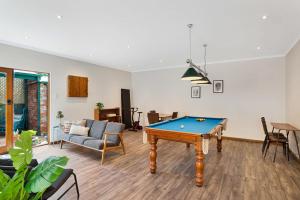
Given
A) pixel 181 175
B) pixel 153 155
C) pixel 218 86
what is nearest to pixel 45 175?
pixel 153 155

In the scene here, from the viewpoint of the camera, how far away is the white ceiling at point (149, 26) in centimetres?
250

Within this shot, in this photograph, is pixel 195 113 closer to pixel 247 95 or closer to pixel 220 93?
pixel 220 93

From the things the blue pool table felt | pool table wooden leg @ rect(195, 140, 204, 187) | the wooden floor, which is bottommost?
the wooden floor

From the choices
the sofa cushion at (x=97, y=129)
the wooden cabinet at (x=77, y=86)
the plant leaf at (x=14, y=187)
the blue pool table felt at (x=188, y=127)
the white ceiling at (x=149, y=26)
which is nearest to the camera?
the plant leaf at (x=14, y=187)

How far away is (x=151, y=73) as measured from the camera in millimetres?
7766

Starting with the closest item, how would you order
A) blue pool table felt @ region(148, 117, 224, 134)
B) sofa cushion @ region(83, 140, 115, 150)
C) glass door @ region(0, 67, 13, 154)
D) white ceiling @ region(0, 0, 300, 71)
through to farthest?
white ceiling @ region(0, 0, 300, 71)
blue pool table felt @ region(148, 117, 224, 134)
sofa cushion @ region(83, 140, 115, 150)
glass door @ region(0, 67, 13, 154)

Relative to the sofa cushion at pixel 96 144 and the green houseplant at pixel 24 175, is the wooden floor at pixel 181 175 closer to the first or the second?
the sofa cushion at pixel 96 144

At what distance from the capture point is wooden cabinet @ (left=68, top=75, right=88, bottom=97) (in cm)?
556

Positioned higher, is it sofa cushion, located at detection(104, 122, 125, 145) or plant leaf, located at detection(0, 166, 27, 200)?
plant leaf, located at detection(0, 166, 27, 200)

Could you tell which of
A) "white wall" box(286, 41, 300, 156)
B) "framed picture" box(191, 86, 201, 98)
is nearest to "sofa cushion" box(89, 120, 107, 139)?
"framed picture" box(191, 86, 201, 98)

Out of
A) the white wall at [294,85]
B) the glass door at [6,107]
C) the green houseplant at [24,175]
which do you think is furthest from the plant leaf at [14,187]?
the white wall at [294,85]

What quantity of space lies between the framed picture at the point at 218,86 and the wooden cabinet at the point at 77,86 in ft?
15.4

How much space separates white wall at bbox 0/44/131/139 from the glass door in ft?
1.00

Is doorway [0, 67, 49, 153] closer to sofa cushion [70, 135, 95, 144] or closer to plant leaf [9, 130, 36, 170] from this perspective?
sofa cushion [70, 135, 95, 144]
